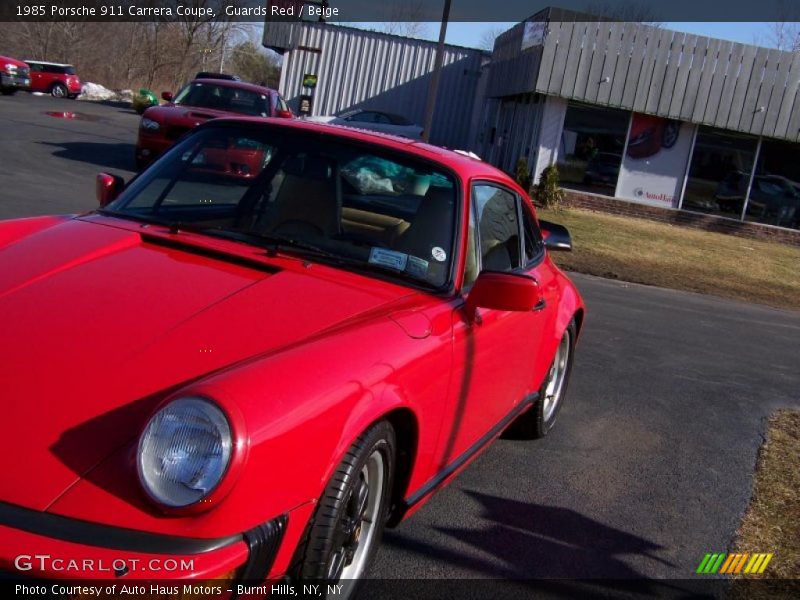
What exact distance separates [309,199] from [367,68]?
27.6 meters

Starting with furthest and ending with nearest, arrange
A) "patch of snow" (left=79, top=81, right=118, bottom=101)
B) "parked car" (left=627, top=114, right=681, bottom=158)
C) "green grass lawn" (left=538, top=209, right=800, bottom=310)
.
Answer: "patch of snow" (left=79, top=81, right=118, bottom=101) < "parked car" (left=627, top=114, right=681, bottom=158) < "green grass lawn" (left=538, top=209, right=800, bottom=310)

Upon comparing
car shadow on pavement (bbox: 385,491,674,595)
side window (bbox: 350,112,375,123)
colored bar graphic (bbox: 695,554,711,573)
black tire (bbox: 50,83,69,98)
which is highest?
side window (bbox: 350,112,375,123)

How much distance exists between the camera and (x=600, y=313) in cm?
947

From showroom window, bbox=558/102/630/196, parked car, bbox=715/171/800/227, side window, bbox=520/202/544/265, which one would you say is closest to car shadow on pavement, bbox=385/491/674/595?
side window, bbox=520/202/544/265

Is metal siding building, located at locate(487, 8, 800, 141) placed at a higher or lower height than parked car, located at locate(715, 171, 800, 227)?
higher

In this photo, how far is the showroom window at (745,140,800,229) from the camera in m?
22.1

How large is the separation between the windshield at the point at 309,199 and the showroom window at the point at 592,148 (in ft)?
60.1

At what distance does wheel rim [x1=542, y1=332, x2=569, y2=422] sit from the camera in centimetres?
536

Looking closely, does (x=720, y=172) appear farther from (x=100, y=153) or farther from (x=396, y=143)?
(x=396, y=143)

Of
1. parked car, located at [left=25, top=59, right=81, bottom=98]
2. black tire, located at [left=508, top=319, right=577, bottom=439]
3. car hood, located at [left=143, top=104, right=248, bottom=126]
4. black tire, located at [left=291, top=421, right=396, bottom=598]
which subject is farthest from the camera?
parked car, located at [left=25, top=59, right=81, bottom=98]

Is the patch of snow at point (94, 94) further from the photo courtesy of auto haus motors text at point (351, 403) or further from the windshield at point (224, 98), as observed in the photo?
the photo courtesy of auto haus motors text at point (351, 403)

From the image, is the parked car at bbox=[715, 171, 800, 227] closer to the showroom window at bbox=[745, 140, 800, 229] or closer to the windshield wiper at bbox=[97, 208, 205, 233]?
the showroom window at bbox=[745, 140, 800, 229]

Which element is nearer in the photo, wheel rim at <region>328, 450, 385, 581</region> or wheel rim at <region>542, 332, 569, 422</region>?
wheel rim at <region>328, 450, 385, 581</region>

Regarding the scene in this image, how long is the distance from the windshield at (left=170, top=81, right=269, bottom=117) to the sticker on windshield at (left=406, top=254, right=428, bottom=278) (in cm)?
1152
